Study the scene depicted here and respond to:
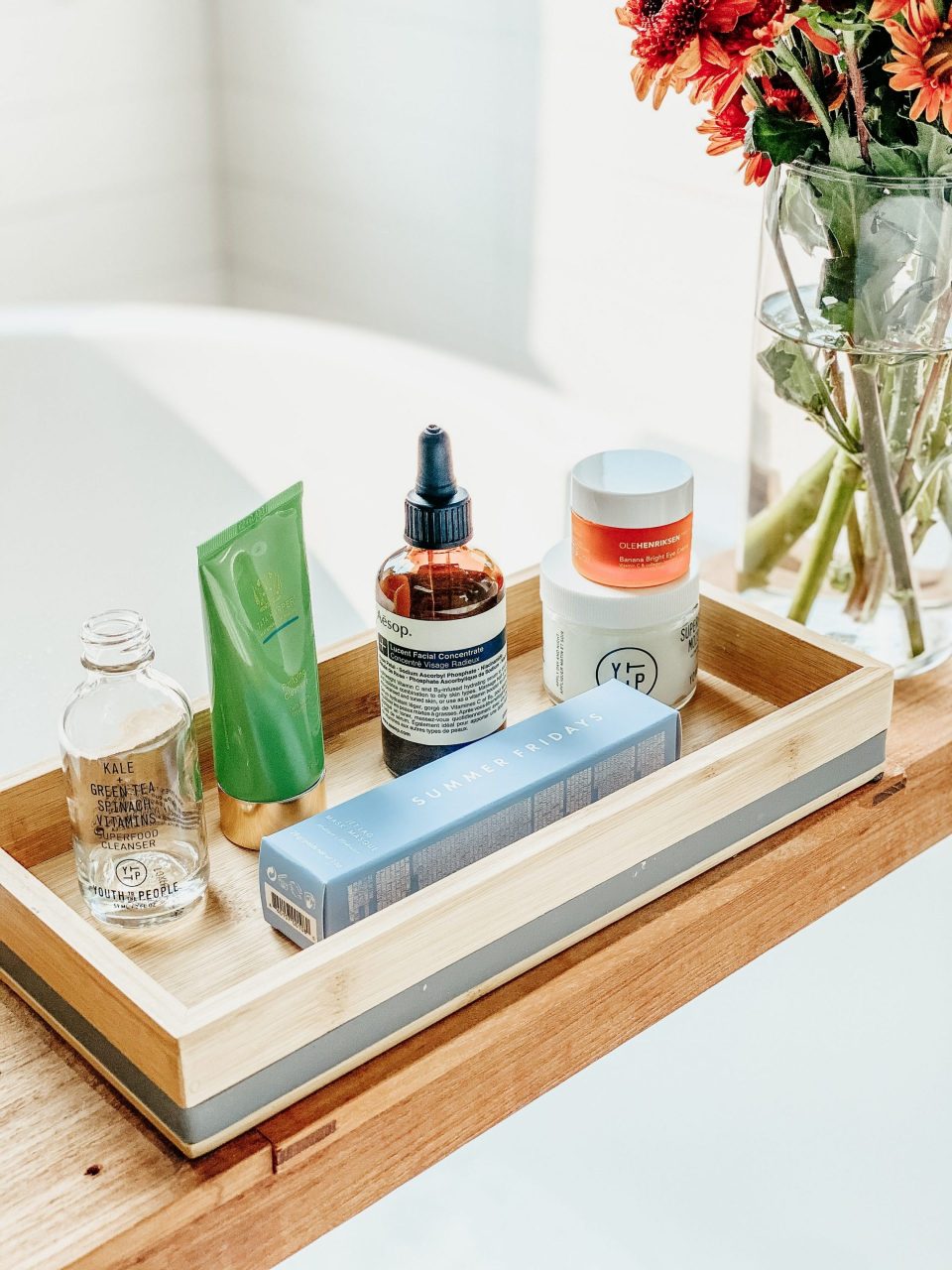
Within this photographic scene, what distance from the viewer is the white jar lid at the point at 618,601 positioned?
624 millimetres

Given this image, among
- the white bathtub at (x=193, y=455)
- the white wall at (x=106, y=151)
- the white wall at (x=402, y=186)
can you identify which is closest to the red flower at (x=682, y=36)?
the white bathtub at (x=193, y=455)

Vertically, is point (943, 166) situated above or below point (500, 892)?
above

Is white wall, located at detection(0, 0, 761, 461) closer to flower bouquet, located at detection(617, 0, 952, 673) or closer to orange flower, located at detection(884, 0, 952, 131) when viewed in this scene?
flower bouquet, located at detection(617, 0, 952, 673)

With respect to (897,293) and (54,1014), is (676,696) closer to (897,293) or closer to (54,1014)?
(897,293)

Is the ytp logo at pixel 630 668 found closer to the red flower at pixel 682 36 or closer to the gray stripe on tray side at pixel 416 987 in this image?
the gray stripe on tray side at pixel 416 987

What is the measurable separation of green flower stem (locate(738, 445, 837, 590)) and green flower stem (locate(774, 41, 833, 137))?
6.5 inches

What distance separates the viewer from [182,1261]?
445mm

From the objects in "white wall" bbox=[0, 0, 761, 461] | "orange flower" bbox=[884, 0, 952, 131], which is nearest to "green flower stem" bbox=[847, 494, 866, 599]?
"orange flower" bbox=[884, 0, 952, 131]

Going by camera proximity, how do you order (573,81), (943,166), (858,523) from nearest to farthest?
(943,166) → (858,523) → (573,81)

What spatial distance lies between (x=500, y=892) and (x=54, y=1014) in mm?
159

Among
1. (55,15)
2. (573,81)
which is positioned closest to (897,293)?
(573,81)

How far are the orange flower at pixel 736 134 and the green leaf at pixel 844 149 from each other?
3 cm

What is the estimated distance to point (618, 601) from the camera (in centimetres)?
62

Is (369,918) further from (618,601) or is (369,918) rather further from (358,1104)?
(618,601)
